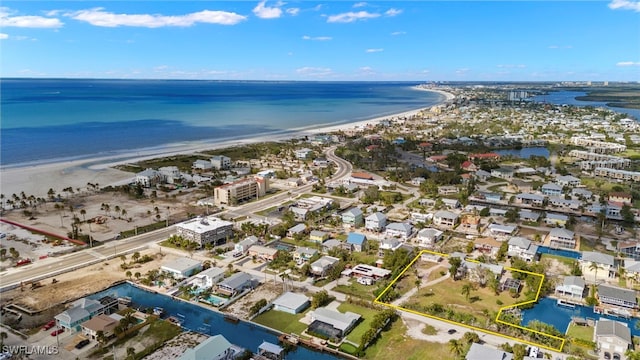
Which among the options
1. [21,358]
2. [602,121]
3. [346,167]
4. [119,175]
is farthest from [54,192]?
[602,121]

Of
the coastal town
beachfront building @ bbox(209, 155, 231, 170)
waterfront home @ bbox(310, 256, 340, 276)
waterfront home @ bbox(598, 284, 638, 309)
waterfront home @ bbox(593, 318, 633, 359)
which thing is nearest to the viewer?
waterfront home @ bbox(593, 318, 633, 359)

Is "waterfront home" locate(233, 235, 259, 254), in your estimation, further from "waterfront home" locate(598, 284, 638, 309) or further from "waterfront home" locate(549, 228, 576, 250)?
"waterfront home" locate(549, 228, 576, 250)

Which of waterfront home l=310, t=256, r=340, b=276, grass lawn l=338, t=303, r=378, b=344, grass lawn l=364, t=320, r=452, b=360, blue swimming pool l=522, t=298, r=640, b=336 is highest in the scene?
waterfront home l=310, t=256, r=340, b=276

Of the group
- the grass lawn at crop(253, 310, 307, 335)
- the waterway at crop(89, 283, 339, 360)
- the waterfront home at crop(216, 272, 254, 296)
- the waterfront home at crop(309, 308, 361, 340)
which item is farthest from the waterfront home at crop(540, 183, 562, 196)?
the waterway at crop(89, 283, 339, 360)

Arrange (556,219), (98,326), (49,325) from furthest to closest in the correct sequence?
(556,219), (49,325), (98,326)

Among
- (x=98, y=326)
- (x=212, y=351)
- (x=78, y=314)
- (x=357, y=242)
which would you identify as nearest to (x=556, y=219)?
(x=357, y=242)

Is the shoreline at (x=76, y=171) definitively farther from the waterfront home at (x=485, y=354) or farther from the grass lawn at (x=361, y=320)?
the waterfront home at (x=485, y=354)

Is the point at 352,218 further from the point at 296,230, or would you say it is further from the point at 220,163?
the point at 220,163
